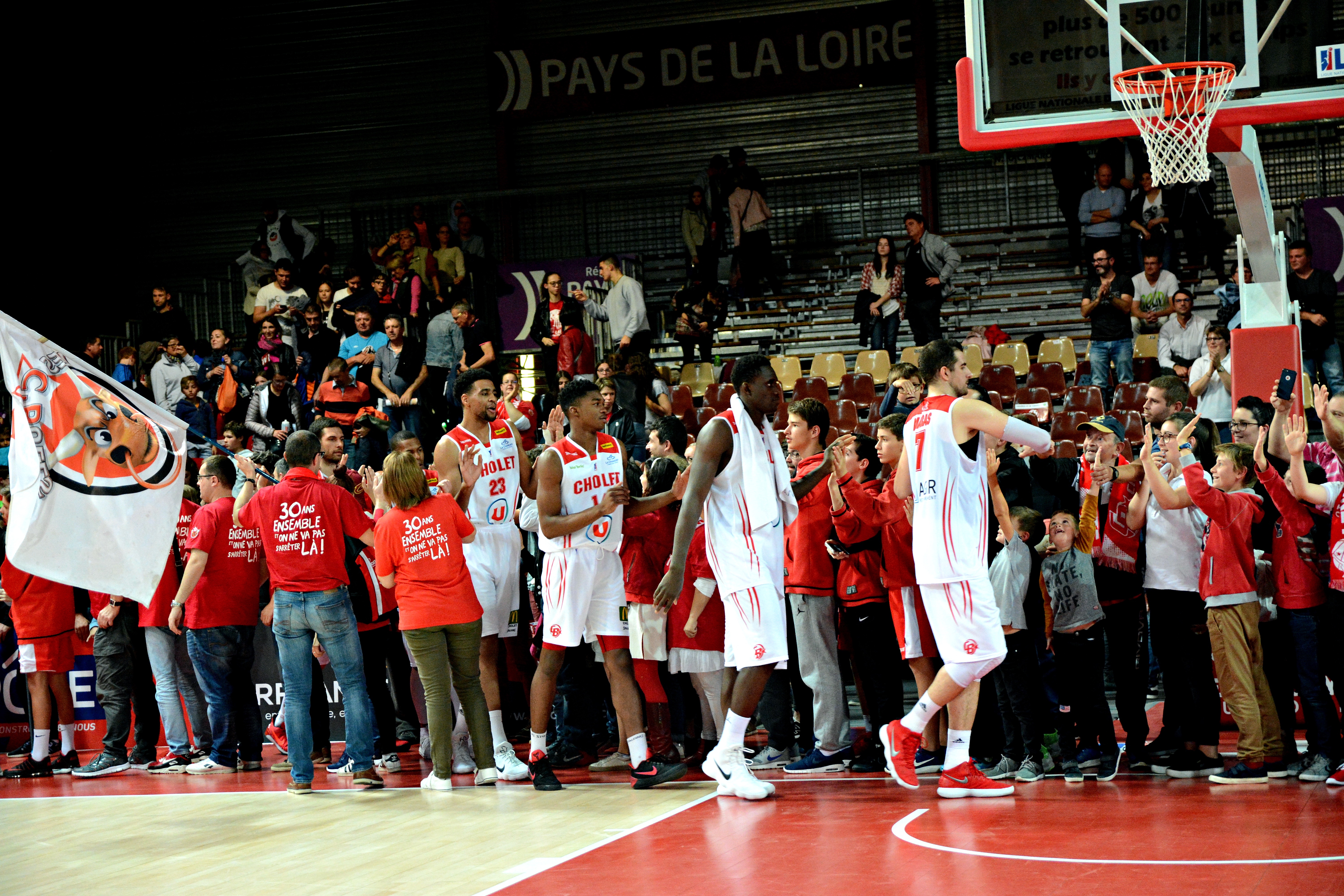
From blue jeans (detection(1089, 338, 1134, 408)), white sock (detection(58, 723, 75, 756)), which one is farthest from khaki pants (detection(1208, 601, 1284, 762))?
white sock (detection(58, 723, 75, 756))

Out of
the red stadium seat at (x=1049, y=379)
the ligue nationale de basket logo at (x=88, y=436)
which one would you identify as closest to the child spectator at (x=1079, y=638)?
the ligue nationale de basket logo at (x=88, y=436)

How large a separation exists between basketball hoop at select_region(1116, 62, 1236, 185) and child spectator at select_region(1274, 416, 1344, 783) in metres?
3.05

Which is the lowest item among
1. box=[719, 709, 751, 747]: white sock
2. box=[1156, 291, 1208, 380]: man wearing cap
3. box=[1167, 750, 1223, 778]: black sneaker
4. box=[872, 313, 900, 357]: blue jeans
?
box=[1167, 750, 1223, 778]: black sneaker

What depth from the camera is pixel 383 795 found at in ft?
27.1

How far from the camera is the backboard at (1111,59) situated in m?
10.1

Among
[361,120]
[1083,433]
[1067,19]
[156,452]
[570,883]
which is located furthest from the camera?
[361,120]

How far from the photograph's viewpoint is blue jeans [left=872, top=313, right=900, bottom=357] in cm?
1750

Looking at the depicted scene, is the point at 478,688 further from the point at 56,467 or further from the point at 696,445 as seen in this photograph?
the point at 56,467

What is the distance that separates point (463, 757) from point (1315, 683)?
522cm

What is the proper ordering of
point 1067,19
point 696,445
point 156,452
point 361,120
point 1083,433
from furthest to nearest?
point 361,120 < point 1083,433 < point 1067,19 < point 156,452 < point 696,445

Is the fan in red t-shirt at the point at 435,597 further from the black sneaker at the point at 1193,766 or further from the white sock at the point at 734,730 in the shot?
the black sneaker at the point at 1193,766

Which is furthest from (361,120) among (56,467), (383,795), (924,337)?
(383,795)

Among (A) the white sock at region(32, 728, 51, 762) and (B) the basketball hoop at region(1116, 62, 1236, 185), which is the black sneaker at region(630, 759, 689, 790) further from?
(B) the basketball hoop at region(1116, 62, 1236, 185)

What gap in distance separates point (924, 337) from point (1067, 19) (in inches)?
240
